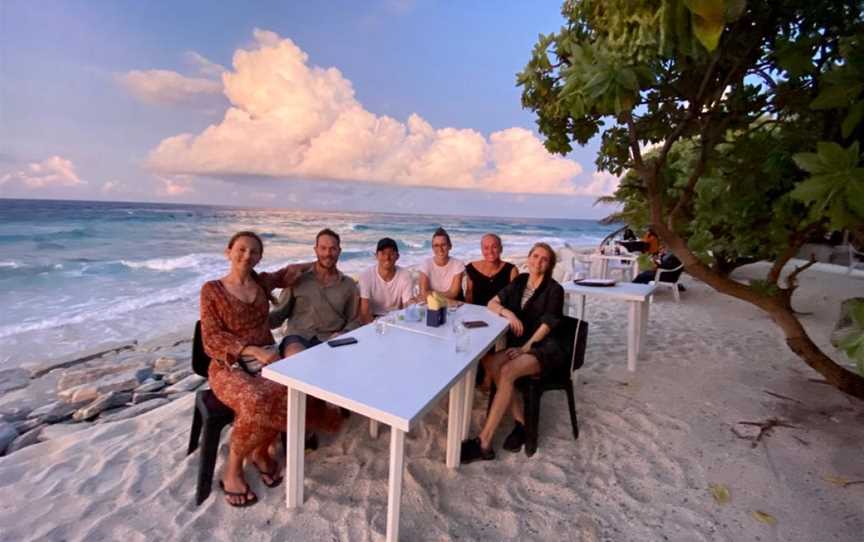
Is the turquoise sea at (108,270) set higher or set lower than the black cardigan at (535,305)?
lower

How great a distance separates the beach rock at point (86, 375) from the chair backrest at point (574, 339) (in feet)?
15.6

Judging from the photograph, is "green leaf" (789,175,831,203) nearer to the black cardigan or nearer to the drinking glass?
the black cardigan

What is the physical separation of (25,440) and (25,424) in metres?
0.49

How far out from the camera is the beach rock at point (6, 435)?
292 centimetres

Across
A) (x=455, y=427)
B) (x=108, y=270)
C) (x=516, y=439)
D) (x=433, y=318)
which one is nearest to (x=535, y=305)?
(x=433, y=318)

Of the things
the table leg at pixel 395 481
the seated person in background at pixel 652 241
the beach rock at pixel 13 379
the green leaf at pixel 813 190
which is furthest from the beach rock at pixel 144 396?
the seated person in background at pixel 652 241

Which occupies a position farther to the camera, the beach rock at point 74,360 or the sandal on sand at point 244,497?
the beach rock at point 74,360

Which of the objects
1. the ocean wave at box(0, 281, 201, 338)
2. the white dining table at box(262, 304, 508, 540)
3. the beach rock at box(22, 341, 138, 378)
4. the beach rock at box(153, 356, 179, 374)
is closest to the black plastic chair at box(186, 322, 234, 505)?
the white dining table at box(262, 304, 508, 540)

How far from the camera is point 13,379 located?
171 inches

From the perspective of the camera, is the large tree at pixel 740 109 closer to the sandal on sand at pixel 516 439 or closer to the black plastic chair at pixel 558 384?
the black plastic chair at pixel 558 384

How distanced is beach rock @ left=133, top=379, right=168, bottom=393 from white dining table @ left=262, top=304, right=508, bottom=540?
3.02m

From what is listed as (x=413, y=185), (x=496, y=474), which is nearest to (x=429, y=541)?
(x=496, y=474)

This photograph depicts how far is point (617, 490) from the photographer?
2061 mm

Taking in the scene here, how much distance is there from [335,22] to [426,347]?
1100cm
